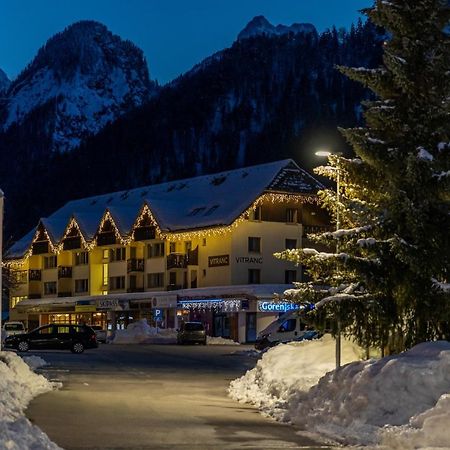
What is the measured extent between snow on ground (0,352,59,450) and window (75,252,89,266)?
177 ft

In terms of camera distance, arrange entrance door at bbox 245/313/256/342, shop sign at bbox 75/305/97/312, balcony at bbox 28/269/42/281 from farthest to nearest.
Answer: balcony at bbox 28/269/42/281, shop sign at bbox 75/305/97/312, entrance door at bbox 245/313/256/342

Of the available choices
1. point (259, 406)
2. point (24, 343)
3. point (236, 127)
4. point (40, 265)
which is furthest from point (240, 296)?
point (236, 127)

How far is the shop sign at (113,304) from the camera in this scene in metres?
80.4

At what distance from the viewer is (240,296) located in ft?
221

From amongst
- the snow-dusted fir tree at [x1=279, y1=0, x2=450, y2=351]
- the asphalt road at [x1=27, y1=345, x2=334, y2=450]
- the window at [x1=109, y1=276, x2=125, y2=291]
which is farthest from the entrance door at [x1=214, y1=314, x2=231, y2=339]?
the snow-dusted fir tree at [x1=279, y1=0, x2=450, y2=351]

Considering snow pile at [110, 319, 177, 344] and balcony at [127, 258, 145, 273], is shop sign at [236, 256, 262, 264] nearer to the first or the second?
snow pile at [110, 319, 177, 344]

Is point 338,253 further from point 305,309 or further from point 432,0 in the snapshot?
point 432,0

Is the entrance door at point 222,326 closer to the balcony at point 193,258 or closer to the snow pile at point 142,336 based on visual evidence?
the snow pile at point 142,336

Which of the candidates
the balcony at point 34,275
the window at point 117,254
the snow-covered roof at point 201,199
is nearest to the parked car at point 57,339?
the snow-covered roof at point 201,199

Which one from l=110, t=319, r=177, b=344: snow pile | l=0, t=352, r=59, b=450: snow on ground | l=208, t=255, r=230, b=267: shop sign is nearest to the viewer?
l=0, t=352, r=59, b=450: snow on ground

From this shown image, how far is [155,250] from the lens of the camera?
3130 inches

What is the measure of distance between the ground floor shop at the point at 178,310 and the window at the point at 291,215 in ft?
28.7

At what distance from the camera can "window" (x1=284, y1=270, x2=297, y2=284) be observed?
73.2 meters

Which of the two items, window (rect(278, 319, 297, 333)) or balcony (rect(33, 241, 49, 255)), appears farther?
balcony (rect(33, 241, 49, 255))
